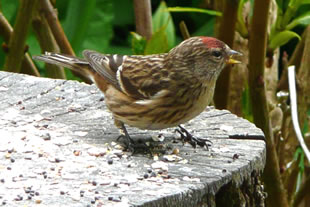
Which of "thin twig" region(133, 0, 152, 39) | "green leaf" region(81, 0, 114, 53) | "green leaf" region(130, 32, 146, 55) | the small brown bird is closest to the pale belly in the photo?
the small brown bird

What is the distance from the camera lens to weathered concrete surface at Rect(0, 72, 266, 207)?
307cm

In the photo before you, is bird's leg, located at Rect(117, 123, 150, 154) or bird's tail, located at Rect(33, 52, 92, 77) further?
bird's tail, located at Rect(33, 52, 92, 77)

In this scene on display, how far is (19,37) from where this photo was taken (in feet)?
15.9

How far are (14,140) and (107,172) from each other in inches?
21.0

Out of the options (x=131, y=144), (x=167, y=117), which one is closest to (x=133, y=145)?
(x=131, y=144)

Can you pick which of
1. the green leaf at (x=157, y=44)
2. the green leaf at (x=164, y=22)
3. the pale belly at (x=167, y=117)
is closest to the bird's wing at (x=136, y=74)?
the pale belly at (x=167, y=117)

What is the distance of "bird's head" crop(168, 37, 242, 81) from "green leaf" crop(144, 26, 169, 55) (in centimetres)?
58

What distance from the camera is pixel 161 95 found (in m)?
3.72

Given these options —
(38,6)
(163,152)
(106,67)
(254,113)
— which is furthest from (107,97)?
(38,6)

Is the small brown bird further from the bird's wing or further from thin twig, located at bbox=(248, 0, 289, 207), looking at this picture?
thin twig, located at bbox=(248, 0, 289, 207)

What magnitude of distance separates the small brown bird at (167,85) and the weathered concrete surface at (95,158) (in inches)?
5.1

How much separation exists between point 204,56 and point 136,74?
0.31m

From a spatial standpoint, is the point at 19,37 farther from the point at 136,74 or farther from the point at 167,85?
the point at 167,85

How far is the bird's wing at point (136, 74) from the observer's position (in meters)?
3.78
